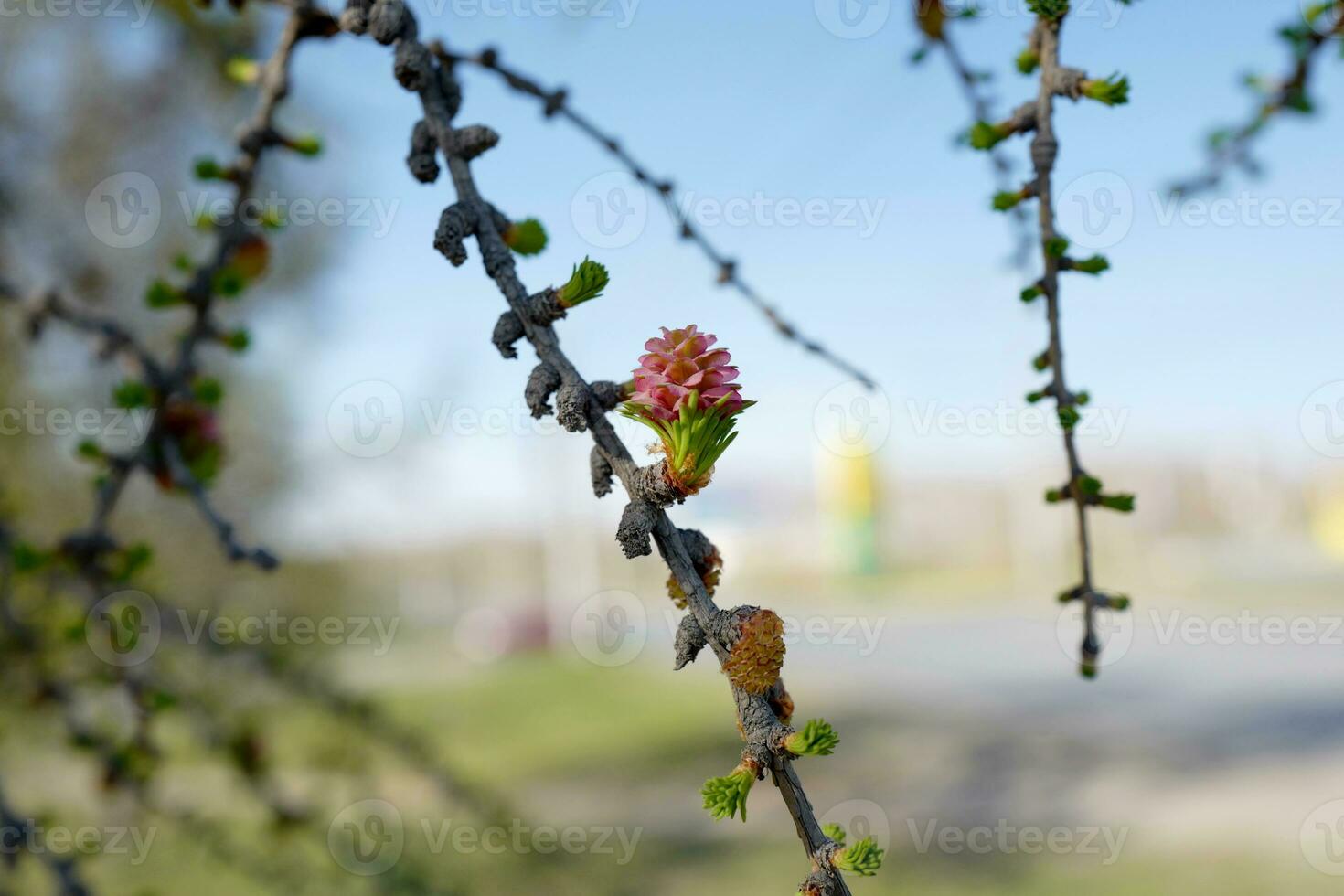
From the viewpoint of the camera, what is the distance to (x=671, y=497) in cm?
45

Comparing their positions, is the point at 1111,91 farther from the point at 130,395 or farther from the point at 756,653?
the point at 130,395

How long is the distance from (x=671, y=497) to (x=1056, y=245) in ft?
1.22

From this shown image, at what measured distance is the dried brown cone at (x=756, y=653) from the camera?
41 centimetres

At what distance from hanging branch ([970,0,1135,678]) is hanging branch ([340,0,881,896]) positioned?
1.05 ft

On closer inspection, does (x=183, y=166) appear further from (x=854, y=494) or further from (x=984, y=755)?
(x=854, y=494)

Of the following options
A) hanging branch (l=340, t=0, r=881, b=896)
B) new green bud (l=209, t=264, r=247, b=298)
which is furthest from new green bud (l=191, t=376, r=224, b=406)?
hanging branch (l=340, t=0, r=881, b=896)

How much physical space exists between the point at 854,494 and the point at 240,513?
10.8 metres

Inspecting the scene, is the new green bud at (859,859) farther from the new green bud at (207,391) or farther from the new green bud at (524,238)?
the new green bud at (207,391)

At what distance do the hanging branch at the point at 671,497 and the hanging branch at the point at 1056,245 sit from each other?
0.32 meters

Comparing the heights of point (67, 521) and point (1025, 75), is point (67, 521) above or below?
above

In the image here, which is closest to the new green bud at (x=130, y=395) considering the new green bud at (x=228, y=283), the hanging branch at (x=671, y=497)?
the new green bud at (x=228, y=283)

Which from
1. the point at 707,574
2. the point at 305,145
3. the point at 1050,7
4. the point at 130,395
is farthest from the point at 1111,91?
the point at 130,395

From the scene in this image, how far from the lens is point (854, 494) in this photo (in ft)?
47.3

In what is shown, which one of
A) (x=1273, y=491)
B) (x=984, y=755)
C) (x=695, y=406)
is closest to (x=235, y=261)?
(x=695, y=406)
